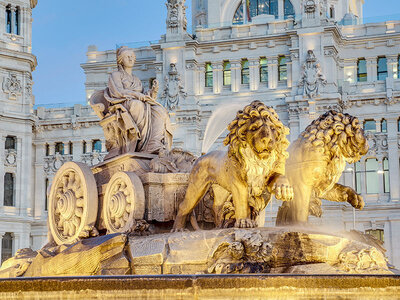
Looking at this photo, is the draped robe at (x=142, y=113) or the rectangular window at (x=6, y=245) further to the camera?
the rectangular window at (x=6, y=245)

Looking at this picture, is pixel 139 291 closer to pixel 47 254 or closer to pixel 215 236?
pixel 215 236

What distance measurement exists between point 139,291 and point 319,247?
3.13 metres

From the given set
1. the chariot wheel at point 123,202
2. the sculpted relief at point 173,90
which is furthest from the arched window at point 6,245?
the chariot wheel at point 123,202

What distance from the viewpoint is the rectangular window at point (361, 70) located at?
2112 inches

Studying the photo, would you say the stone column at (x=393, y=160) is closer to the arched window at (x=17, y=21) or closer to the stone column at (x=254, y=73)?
the stone column at (x=254, y=73)

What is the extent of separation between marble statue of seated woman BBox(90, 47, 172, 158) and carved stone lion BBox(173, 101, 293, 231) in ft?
6.38

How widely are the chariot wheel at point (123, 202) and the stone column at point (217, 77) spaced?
42.5 metres

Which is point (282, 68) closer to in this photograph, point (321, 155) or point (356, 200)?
point (356, 200)

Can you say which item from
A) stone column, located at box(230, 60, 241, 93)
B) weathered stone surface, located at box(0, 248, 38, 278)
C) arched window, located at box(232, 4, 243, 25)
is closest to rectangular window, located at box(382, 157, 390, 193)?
stone column, located at box(230, 60, 241, 93)

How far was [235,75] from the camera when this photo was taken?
176ft

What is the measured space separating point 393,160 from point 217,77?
12.5m

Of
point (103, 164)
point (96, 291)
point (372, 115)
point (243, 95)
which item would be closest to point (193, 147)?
point (243, 95)

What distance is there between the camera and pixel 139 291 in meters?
6.87

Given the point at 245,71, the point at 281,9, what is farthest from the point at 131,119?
the point at 281,9
